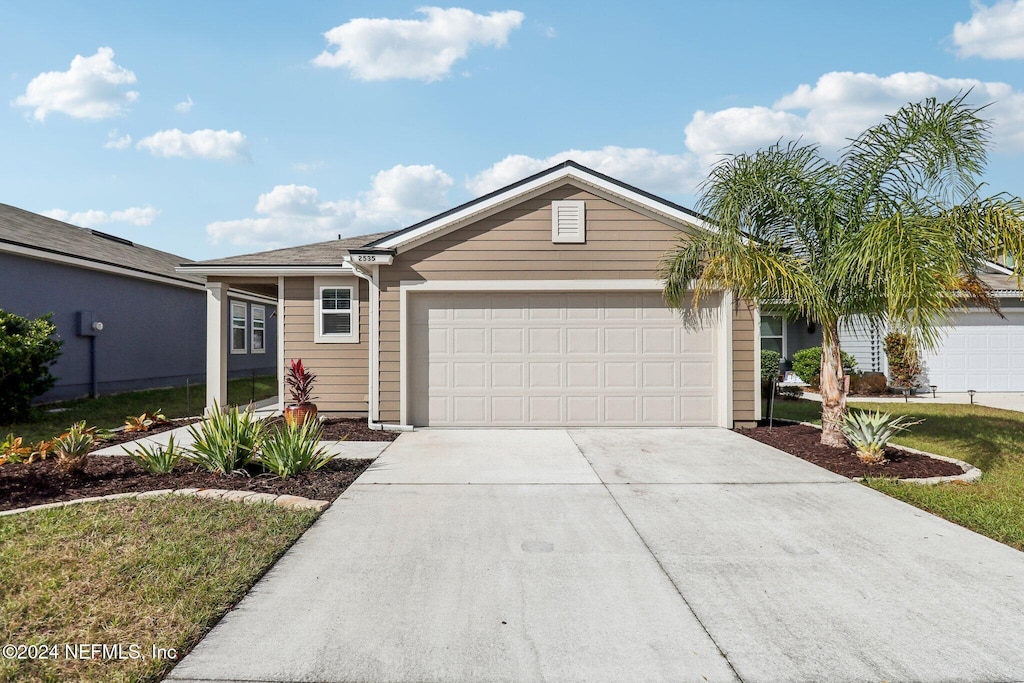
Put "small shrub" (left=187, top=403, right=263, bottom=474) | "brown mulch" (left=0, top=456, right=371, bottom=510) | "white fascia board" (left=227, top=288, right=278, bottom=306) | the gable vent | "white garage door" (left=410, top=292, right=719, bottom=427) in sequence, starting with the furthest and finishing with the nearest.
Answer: "white fascia board" (left=227, top=288, right=278, bottom=306), "white garage door" (left=410, top=292, right=719, bottom=427), the gable vent, "small shrub" (left=187, top=403, right=263, bottom=474), "brown mulch" (left=0, top=456, right=371, bottom=510)

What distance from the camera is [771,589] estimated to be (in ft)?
12.0

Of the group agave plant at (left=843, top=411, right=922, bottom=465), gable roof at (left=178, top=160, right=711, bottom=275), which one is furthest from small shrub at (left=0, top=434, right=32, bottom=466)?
agave plant at (left=843, top=411, right=922, bottom=465)

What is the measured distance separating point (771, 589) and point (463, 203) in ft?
24.5

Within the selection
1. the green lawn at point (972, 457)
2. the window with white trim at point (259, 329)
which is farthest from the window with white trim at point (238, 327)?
the green lawn at point (972, 457)

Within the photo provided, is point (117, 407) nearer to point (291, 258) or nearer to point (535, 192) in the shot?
point (291, 258)

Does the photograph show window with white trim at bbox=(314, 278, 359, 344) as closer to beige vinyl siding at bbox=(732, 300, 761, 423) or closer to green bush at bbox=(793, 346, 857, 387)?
beige vinyl siding at bbox=(732, 300, 761, 423)

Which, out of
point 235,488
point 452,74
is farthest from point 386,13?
point 235,488

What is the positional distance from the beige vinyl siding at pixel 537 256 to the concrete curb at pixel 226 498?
433cm

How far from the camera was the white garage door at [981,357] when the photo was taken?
642 inches

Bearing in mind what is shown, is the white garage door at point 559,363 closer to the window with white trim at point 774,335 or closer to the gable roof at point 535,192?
the gable roof at point 535,192

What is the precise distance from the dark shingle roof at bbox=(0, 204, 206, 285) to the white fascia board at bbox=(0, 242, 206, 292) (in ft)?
0.17

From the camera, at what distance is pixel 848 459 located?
7.36 metres

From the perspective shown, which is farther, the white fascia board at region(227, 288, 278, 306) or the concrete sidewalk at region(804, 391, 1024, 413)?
the white fascia board at region(227, 288, 278, 306)

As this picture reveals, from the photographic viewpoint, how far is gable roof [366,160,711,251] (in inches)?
377
